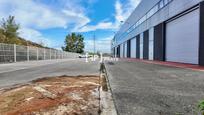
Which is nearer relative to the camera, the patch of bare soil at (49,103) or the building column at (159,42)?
the patch of bare soil at (49,103)

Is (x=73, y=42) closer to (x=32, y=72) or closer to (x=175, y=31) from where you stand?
(x=175, y=31)

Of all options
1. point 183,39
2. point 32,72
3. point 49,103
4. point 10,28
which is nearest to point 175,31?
point 183,39

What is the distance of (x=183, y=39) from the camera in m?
21.1

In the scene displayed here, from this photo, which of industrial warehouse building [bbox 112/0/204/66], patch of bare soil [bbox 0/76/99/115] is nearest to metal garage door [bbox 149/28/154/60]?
industrial warehouse building [bbox 112/0/204/66]

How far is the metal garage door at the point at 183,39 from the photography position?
18530 millimetres

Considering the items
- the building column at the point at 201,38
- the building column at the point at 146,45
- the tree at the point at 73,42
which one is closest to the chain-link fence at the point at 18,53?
the building column at the point at 146,45

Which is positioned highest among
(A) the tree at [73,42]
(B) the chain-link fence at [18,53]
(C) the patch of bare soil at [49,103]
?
(A) the tree at [73,42]

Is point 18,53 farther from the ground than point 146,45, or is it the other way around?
point 146,45

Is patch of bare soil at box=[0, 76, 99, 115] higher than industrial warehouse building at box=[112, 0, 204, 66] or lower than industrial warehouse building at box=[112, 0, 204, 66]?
lower

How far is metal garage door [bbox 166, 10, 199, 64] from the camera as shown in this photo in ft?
60.8

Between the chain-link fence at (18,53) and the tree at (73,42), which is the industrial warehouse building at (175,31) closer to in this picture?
the chain-link fence at (18,53)

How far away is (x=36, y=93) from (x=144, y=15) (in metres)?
35.9

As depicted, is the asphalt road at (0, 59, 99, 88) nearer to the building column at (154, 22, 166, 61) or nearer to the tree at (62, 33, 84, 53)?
the building column at (154, 22, 166, 61)

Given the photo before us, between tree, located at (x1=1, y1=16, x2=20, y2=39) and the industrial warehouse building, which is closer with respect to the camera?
the industrial warehouse building
